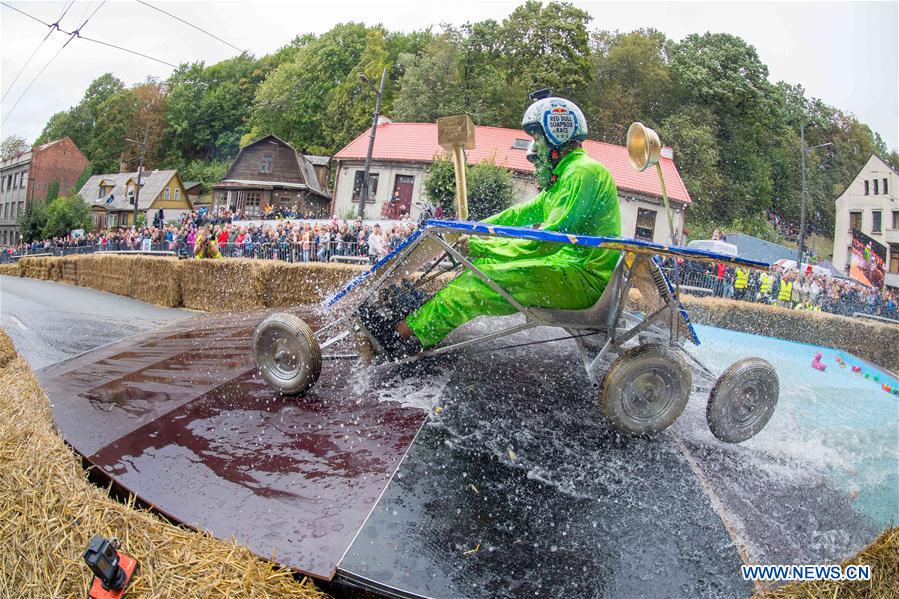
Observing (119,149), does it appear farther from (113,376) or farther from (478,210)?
(113,376)

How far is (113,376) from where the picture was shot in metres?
4.68

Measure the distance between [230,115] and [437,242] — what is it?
63.0m

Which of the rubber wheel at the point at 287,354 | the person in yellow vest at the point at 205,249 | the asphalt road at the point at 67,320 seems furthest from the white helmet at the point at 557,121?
the person in yellow vest at the point at 205,249

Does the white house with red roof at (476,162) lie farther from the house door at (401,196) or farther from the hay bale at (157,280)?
the hay bale at (157,280)

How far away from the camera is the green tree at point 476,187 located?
90.8 ft

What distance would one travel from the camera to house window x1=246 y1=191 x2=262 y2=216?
51375 mm

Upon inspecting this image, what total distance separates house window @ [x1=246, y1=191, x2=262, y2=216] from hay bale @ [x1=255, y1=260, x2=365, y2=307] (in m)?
41.2

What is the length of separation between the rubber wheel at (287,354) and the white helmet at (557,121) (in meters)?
2.13

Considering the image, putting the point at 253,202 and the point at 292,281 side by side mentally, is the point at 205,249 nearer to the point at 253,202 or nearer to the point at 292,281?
the point at 292,281

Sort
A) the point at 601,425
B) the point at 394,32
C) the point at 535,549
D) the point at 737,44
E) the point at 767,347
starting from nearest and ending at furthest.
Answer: the point at 535,549 < the point at 601,425 < the point at 767,347 < the point at 737,44 < the point at 394,32

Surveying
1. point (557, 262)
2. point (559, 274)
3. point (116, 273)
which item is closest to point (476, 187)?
point (116, 273)

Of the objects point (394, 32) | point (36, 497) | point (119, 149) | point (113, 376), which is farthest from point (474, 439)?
point (119, 149)

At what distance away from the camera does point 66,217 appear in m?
54.9

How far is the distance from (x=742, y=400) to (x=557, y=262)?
1410mm
